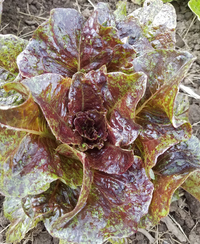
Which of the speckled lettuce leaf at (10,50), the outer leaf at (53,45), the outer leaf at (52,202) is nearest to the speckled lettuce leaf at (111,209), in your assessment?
the outer leaf at (52,202)

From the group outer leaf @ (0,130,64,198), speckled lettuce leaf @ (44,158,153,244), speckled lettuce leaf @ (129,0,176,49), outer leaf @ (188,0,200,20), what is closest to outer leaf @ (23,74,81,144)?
outer leaf @ (0,130,64,198)

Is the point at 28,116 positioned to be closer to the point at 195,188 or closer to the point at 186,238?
the point at 195,188

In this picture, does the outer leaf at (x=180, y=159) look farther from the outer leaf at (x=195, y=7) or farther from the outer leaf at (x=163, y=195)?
the outer leaf at (x=195, y=7)

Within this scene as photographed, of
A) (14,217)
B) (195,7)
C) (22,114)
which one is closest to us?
(22,114)

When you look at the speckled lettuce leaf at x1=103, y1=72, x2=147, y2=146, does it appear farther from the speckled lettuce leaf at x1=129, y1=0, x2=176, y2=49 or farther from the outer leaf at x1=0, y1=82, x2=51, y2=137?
the speckled lettuce leaf at x1=129, y1=0, x2=176, y2=49

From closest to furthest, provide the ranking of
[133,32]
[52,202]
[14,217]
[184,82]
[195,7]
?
[52,202], [133,32], [14,217], [195,7], [184,82]

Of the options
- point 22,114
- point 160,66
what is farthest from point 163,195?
point 22,114

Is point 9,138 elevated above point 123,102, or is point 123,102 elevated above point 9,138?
point 123,102

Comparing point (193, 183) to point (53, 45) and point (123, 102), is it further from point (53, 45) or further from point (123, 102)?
point (53, 45)
